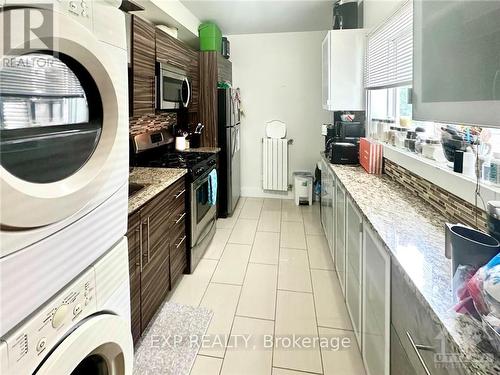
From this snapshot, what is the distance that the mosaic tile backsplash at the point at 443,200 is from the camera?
132cm

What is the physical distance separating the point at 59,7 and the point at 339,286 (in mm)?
2450

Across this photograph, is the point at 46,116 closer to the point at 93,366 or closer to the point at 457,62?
the point at 93,366

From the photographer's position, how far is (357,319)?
67.8 inches

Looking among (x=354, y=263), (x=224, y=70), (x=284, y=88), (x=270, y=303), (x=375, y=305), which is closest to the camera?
(x=375, y=305)

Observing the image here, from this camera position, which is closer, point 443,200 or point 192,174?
point 443,200

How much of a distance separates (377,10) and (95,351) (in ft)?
11.0

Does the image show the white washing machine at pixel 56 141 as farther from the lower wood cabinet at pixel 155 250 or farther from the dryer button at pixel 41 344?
the lower wood cabinet at pixel 155 250

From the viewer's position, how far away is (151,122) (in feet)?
10.7

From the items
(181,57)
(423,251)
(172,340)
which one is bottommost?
(172,340)

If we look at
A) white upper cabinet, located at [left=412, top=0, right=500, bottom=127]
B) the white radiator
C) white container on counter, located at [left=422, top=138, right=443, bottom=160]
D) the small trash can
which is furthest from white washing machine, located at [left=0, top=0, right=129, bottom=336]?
the white radiator

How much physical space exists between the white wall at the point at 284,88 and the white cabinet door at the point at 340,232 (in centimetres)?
253

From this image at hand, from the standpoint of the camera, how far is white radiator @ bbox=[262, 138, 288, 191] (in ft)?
16.2

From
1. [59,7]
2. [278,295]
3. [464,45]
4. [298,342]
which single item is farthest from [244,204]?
[59,7]


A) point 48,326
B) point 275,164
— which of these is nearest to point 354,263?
point 48,326
